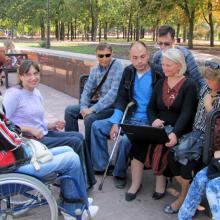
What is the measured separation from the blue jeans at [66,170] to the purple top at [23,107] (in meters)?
0.50

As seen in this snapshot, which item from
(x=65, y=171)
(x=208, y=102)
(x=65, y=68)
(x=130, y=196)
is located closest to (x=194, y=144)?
(x=208, y=102)

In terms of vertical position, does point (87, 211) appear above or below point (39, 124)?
below

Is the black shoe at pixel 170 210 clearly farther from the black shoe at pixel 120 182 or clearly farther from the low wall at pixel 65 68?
the low wall at pixel 65 68

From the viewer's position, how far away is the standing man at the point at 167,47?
13.6 ft

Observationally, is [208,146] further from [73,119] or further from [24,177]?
[73,119]

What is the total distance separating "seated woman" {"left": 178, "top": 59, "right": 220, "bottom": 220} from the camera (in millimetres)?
2896

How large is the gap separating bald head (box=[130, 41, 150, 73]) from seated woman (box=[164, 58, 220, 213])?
0.80m

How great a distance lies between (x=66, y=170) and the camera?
3.03 metres

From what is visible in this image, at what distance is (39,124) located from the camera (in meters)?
3.66

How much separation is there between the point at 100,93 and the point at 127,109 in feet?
2.51

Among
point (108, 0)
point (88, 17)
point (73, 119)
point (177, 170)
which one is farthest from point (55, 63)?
point (88, 17)

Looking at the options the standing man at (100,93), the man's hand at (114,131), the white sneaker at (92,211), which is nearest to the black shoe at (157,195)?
the white sneaker at (92,211)

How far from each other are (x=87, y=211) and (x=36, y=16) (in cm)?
3763

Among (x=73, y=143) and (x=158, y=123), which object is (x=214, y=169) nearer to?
(x=158, y=123)
